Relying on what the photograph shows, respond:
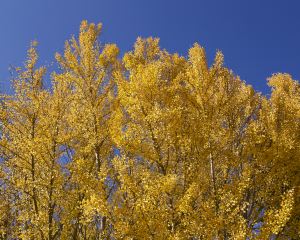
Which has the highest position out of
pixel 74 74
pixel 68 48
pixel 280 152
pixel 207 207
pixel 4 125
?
pixel 68 48

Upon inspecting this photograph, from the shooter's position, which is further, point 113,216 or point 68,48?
point 68,48

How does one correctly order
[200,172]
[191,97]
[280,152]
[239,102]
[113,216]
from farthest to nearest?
1. [239,102]
2. [191,97]
3. [280,152]
4. [200,172]
5. [113,216]

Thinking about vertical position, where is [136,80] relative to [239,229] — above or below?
above

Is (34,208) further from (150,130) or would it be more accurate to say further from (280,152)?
(280,152)

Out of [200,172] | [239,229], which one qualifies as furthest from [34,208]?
[239,229]

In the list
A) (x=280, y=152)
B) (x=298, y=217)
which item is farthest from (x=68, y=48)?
(x=298, y=217)

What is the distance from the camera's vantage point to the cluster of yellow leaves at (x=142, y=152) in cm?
760

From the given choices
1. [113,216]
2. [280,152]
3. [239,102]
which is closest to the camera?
[113,216]

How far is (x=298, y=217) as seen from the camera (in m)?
10.7

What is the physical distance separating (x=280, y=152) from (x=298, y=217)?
7.63 feet

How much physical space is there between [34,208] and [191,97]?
15.5 feet

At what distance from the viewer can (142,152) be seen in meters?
8.20

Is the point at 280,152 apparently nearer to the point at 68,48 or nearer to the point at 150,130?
the point at 150,130

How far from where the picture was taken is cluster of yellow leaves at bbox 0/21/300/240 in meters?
7.60
